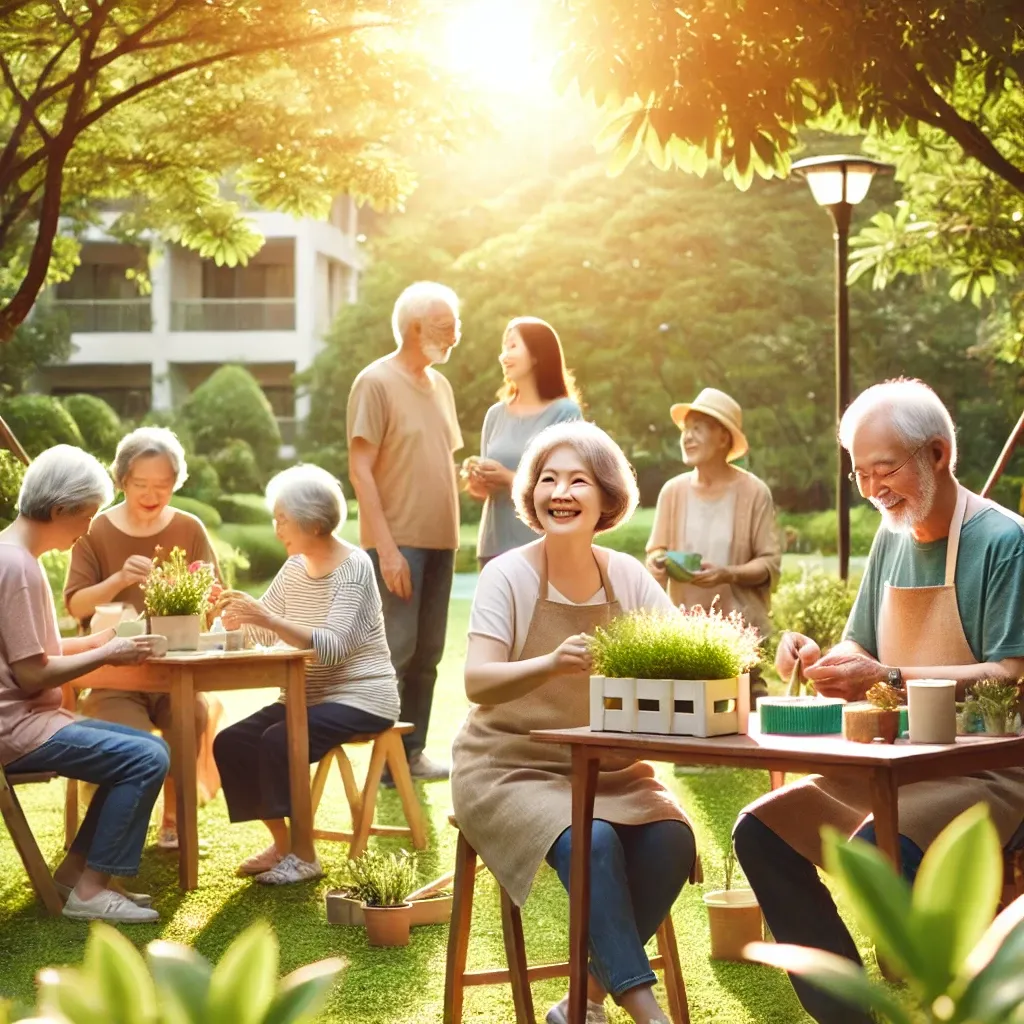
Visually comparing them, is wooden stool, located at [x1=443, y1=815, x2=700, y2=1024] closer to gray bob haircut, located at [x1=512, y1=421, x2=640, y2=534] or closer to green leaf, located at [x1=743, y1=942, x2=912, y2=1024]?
gray bob haircut, located at [x1=512, y1=421, x2=640, y2=534]

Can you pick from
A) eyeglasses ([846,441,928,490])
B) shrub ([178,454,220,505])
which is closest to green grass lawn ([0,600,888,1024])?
eyeglasses ([846,441,928,490])

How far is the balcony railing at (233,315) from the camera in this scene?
123 ft

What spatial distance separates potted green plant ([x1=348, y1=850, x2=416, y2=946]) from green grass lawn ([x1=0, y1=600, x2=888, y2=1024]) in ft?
0.16

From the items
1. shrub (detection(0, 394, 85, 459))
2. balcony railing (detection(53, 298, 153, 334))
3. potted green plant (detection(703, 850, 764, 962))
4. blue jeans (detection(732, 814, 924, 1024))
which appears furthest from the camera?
balcony railing (detection(53, 298, 153, 334))

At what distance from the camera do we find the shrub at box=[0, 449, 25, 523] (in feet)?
27.2

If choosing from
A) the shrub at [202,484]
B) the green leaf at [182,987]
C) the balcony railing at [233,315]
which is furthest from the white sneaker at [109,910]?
the balcony railing at [233,315]

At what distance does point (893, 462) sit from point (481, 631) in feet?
3.21

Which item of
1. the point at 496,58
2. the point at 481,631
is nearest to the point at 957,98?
the point at 496,58

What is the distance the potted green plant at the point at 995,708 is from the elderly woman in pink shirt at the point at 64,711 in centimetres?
278

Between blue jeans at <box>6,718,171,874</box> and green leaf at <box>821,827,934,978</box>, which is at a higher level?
green leaf at <box>821,827,934,978</box>

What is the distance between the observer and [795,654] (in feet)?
12.7

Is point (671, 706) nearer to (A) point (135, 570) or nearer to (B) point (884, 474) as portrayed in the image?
(B) point (884, 474)

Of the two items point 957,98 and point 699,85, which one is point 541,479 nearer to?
point 699,85

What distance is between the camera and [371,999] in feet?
14.4
